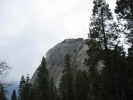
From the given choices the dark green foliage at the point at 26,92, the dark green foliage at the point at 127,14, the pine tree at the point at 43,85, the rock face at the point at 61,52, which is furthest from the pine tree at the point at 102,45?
the rock face at the point at 61,52

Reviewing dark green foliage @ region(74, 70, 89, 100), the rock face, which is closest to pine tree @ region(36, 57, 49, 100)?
dark green foliage @ region(74, 70, 89, 100)

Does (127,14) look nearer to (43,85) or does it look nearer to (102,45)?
(102,45)

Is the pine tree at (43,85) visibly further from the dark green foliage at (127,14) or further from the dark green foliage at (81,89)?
the dark green foliage at (127,14)

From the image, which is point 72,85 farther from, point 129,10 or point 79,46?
point 79,46

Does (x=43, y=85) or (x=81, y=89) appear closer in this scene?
(x=43, y=85)

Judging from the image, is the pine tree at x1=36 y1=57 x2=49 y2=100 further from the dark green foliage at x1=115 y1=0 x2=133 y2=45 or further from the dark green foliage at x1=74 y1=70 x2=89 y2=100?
the dark green foliage at x1=115 y1=0 x2=133 y2=45

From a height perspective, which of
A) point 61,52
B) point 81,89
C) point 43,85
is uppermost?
point 61,52

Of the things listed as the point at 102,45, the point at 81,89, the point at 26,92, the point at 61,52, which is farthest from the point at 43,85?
the point at 61,52

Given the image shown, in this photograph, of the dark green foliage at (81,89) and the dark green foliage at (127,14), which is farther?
the dark green foliage at (81,89)

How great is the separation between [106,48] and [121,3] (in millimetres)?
5293

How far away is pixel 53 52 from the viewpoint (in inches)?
5871

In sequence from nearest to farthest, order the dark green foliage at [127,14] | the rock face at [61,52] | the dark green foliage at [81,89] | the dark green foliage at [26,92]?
the dark green foliage at [127,14] < the dark green foliage at [81,89] < the dark green foliage at [26,92] < the rock face at [61,52]

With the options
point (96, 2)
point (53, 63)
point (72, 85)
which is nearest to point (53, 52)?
point (53, 63)

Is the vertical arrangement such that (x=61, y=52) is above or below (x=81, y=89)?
above
